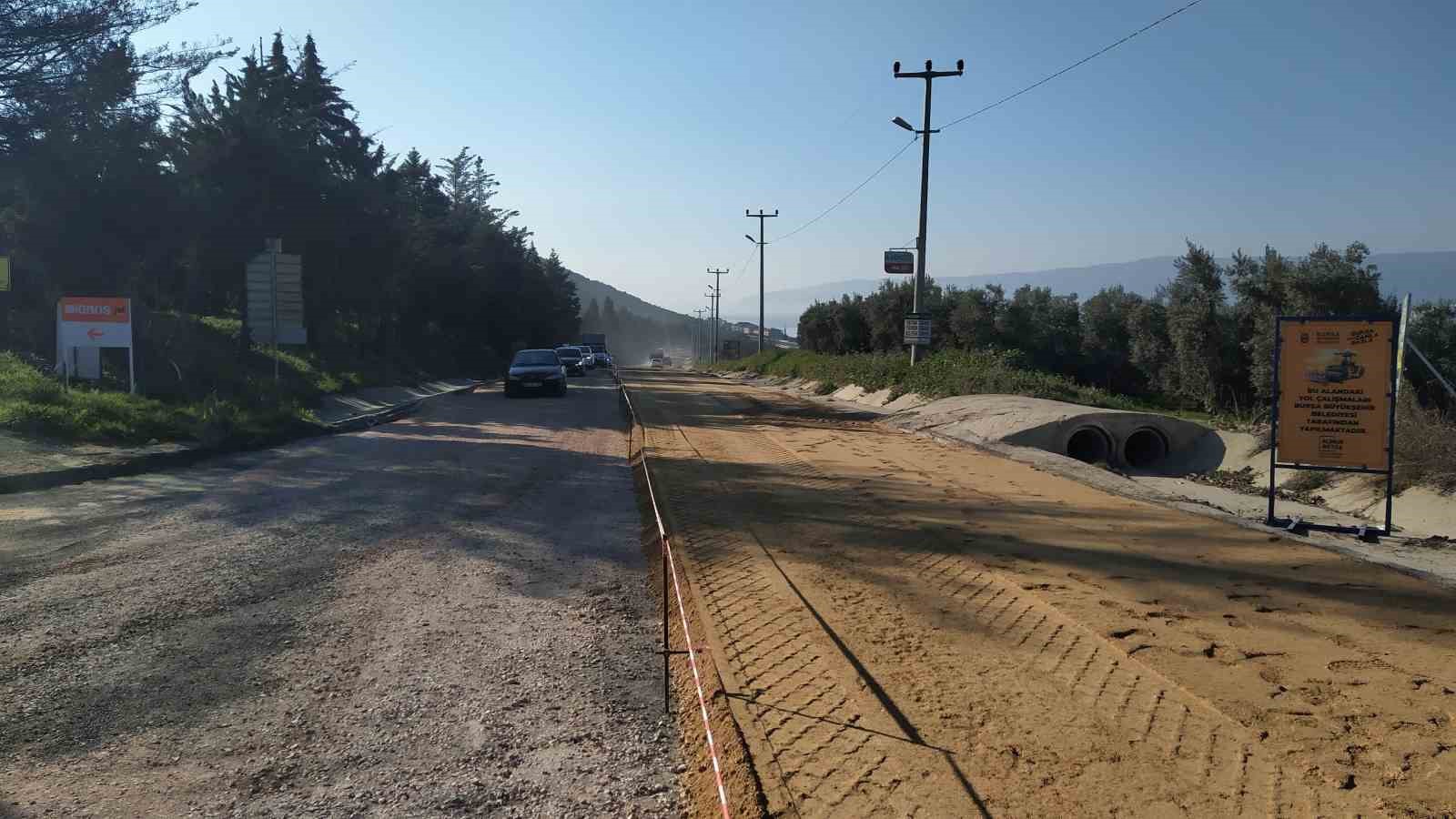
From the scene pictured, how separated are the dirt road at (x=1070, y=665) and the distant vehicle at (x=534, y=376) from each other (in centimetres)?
2360

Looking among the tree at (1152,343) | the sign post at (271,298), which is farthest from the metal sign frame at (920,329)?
the sign post at (271,298)

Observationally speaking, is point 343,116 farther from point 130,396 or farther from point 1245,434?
point 1245,434

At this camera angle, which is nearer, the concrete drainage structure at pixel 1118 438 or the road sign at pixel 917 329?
the concrete drainage structure at pixel 1118 438

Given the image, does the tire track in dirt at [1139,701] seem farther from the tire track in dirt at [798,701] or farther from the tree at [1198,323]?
the tree at [1198,323]

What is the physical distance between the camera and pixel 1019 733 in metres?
4.91

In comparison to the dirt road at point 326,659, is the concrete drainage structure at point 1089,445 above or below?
above

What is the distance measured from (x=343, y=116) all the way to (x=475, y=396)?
604 inches

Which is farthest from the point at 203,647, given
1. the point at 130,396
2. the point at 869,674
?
the point at 130,396

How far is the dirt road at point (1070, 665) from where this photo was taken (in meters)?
4.38

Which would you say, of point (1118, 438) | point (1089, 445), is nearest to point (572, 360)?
point (1089, 445)

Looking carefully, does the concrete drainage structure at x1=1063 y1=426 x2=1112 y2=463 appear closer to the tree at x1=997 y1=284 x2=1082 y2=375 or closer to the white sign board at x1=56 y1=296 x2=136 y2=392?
the white sign board at x1=56 y1=296 x2=136 y2=392

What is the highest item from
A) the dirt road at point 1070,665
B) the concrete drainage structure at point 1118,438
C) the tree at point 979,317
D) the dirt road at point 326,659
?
the tree at point 979,317

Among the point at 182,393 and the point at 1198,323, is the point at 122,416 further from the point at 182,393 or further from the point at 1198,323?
the point at 1198,323

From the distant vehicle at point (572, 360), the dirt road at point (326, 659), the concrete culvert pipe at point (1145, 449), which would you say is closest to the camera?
the dirt road at point (326, 659)
